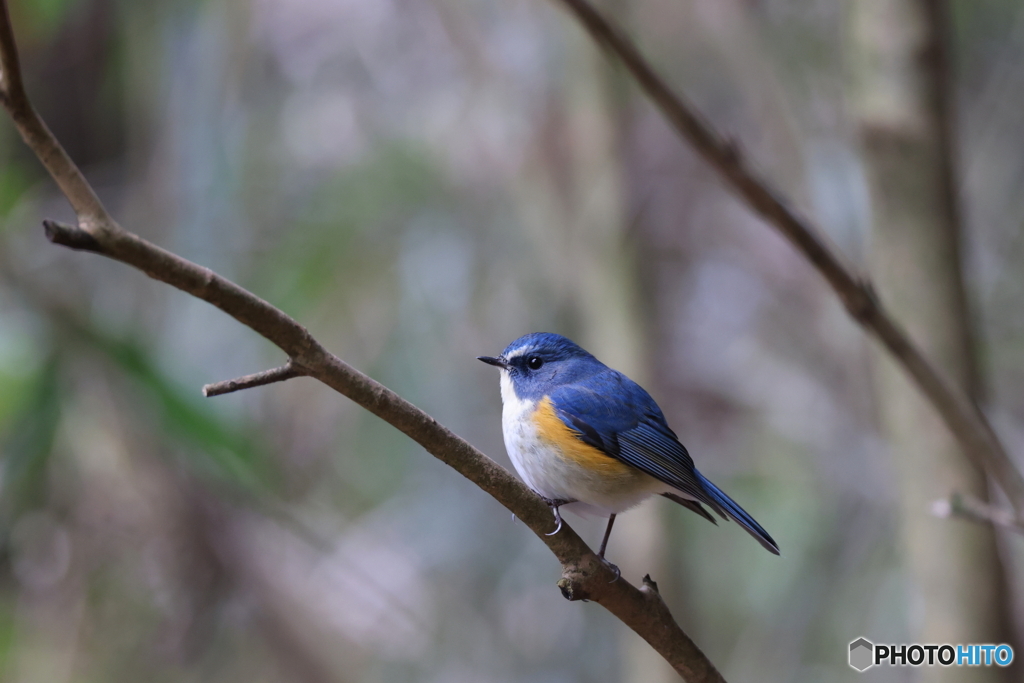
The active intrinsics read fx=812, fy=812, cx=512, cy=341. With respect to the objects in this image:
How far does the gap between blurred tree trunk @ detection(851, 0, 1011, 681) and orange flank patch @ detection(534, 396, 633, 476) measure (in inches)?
29.7

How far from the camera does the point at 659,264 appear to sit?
459 cm

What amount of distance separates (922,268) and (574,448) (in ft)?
3.23

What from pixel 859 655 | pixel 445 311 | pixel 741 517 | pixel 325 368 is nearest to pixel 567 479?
pixel 741 517

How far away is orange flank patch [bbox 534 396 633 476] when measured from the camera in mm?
1839

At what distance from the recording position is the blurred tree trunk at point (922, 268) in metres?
1.93

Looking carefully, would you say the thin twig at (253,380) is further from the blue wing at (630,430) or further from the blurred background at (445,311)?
the blurred background at (445,311)

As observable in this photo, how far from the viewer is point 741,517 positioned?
5.61ft

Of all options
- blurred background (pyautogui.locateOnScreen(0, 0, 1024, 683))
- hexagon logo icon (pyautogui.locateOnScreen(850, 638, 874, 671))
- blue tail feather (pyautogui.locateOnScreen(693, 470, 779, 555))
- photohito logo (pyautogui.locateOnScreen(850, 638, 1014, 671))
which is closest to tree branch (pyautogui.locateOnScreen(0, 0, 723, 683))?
blue tail feather (pyautogui.locateOnScreen(693, 470, 779, 555))

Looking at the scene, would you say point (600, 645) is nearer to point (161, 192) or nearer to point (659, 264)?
point (659, 264)

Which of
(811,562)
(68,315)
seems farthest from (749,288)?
(68,315)

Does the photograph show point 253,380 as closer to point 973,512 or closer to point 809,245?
point 809,245

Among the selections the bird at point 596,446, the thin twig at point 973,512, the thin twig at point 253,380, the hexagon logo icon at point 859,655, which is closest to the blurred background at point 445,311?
the hexagon logo icon at point 859,655

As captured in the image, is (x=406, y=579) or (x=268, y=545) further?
(x=406, y=579)

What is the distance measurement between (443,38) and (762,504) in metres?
3.04
